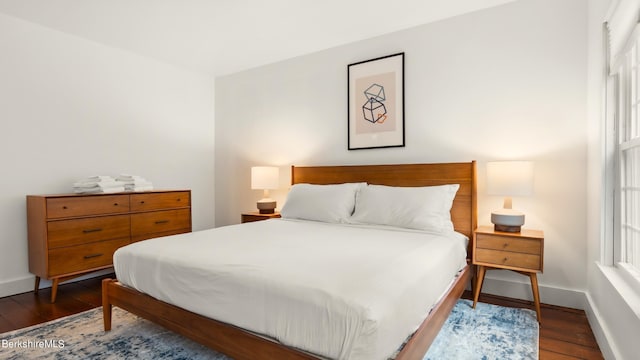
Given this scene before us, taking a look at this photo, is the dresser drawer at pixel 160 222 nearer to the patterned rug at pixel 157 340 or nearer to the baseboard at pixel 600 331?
the patterned rug at pixel 157 340

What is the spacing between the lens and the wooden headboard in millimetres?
2816

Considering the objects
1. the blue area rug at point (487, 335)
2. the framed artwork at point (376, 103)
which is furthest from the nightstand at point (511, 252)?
the framed artwork at point (376, 103)

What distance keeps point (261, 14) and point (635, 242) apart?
10.0 feet

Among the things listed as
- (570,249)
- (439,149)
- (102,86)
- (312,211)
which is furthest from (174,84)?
(570,249)

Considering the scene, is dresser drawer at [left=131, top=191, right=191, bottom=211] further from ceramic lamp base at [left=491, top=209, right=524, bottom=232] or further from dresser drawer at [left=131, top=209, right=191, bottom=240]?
ceramic lamp base at [left=491, top=209, right=524, bottom=232]

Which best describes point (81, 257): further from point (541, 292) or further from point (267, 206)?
point (541, 292)

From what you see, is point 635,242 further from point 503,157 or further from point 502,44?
point 502,44

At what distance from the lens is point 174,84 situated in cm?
424

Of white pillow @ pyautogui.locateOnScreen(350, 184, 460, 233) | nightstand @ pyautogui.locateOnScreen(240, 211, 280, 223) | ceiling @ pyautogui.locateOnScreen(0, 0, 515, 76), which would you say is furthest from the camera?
nightstand @ pyautogui.locateOnScreen(240, 211, 280, 223)

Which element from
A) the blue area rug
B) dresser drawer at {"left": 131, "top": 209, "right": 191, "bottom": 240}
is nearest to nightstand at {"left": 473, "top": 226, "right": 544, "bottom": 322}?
the blue area rug

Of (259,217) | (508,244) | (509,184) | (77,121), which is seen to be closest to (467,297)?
(508,244)

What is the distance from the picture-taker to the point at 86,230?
9.63 feet

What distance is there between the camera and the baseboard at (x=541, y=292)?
98.9 inches

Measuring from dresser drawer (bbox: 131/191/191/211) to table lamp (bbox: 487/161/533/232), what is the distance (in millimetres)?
3096
